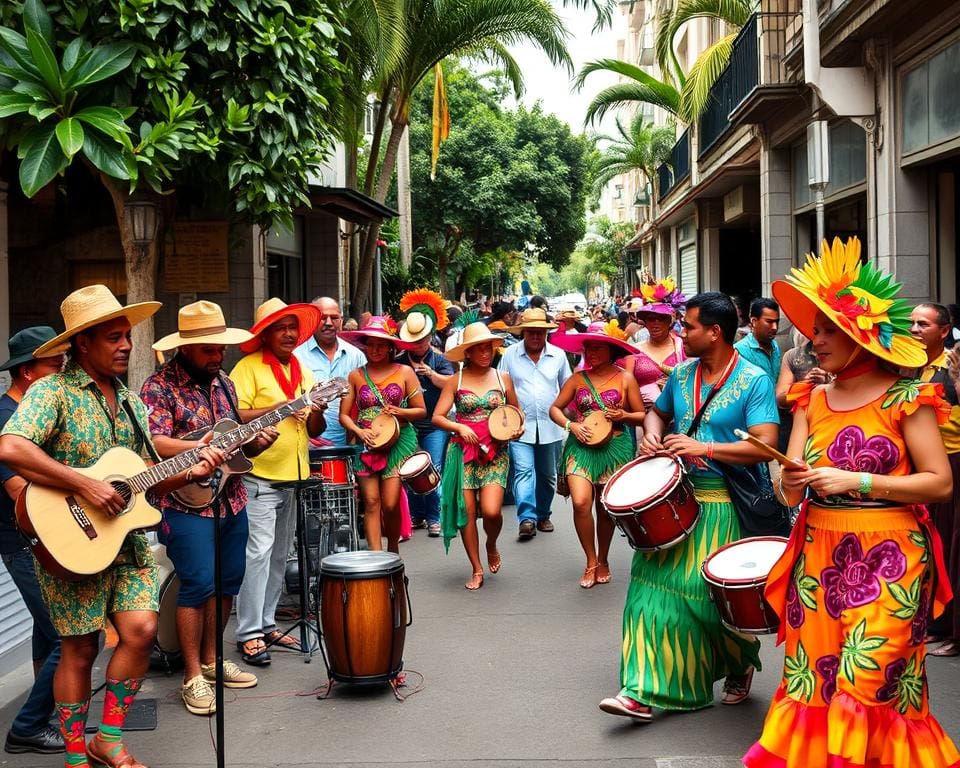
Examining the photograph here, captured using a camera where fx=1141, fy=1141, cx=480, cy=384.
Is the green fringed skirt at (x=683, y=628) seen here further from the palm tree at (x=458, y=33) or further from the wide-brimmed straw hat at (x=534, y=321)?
the palm tree at (x=458, y=33)

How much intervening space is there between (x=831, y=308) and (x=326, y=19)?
8.48m

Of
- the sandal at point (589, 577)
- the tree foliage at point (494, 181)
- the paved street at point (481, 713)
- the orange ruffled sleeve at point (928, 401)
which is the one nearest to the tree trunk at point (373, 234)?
the sandal at point (589, 577)

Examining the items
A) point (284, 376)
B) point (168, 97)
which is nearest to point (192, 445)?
point (284, 376)

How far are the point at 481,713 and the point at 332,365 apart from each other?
13.3 feet

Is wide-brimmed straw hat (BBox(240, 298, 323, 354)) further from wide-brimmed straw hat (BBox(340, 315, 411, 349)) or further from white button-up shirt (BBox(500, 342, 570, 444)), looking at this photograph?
white button-up shirt (BBox(500, 342, 570, 444))

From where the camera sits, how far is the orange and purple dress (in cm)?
410

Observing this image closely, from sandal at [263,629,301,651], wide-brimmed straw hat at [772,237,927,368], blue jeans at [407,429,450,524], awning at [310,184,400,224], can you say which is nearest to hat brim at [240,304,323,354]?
sandal at [263,629,301,651]

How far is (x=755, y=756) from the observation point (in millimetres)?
4363

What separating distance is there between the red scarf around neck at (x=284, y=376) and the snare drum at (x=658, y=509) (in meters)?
2.40

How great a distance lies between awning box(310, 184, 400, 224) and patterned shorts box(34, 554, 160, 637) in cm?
1002

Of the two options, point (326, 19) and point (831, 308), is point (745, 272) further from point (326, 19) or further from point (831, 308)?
point (831, 308)

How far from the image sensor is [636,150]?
43.1m

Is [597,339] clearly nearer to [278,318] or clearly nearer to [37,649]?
[278,318]

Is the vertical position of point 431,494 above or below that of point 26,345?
below
